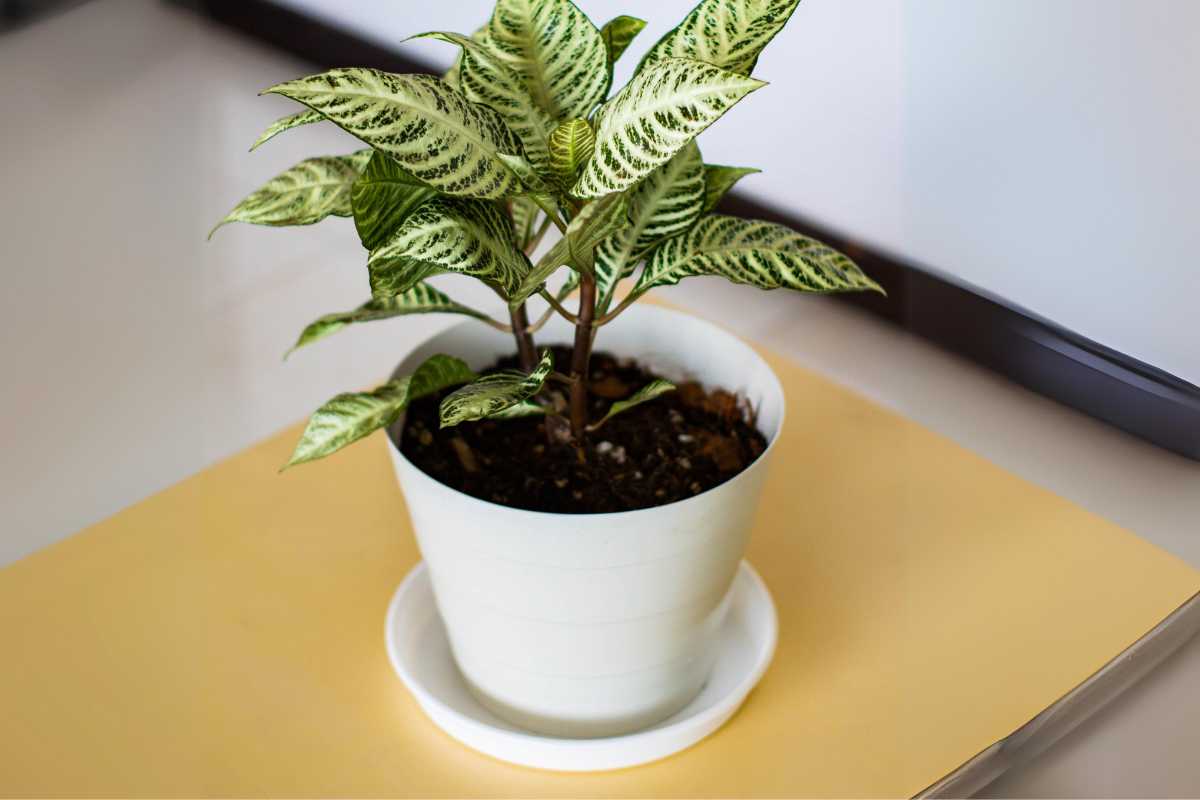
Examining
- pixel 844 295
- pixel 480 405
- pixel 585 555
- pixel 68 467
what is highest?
pixel 480 405

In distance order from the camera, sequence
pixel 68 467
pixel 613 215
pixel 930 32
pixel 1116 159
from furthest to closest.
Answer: pixel 68 467
pixel 930 32
pixel 1116 159
pixel 613 215

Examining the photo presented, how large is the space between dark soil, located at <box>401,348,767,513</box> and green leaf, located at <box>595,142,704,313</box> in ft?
0.38

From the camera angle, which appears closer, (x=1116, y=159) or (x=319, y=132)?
(x=1116, y=159)

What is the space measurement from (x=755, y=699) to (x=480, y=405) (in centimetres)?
36

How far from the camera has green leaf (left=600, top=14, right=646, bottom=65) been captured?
0.71m

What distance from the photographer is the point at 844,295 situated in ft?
4.05

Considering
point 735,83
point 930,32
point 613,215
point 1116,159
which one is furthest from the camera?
point 930,32

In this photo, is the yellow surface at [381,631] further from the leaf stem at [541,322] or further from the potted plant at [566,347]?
the leaf stem at [541,322]

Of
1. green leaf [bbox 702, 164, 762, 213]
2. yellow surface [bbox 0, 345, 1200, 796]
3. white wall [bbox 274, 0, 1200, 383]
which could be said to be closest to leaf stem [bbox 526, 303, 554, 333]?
green leaf [bbox 702, 164, 762, 213]

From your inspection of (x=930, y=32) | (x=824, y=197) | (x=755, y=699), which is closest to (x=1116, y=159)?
(x=930, y=32)

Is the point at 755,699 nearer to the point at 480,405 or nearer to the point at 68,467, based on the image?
the point at 480,405

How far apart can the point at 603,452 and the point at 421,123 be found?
0.28 metres

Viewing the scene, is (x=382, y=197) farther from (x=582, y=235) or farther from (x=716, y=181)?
(x=716, y=181)

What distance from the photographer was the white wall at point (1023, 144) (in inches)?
33.4
